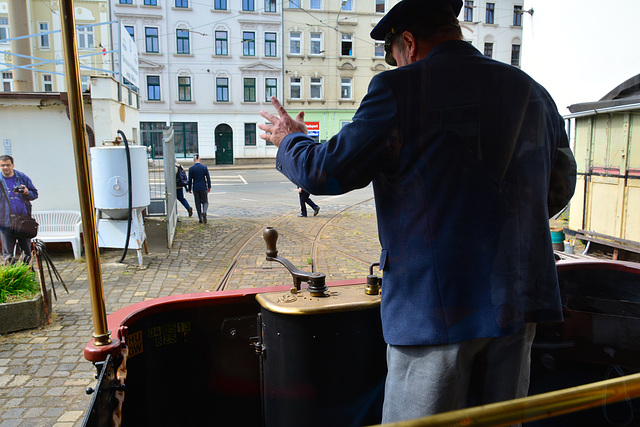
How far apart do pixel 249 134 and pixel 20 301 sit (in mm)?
23728

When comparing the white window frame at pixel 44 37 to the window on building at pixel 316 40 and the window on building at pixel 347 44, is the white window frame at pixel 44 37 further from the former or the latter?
the window on building at pixel 347 44

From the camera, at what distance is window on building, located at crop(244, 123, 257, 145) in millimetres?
27578

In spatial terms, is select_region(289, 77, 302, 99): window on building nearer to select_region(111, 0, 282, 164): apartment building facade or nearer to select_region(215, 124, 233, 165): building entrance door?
select_region(111, 0, 282, 164): apartment building facade

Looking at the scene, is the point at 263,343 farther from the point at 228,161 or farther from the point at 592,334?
the point at 228,161

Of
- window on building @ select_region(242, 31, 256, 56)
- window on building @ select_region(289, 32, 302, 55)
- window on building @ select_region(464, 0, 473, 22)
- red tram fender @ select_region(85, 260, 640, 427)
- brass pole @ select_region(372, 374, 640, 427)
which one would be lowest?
red tram fender @ select_region(85, 260, 640, 427)

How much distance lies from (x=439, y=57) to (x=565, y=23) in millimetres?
592

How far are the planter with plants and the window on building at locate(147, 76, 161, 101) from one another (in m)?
20.5

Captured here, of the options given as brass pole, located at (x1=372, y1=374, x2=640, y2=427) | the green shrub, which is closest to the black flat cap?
brass pole, located at (x1=372, y1=374, x2=640, y2=427)

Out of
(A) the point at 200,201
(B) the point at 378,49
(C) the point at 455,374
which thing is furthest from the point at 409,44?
(A) the point at 200,201

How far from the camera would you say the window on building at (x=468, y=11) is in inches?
54.3

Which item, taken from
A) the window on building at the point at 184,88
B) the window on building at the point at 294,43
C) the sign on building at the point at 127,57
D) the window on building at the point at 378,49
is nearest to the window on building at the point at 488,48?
the window on building at the point at 378,49

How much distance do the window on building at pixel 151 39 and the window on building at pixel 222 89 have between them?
592 centimetres

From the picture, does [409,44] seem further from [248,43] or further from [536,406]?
[248,43]

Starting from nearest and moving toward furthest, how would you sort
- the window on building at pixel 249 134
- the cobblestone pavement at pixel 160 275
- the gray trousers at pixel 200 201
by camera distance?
the cobblestone pavement at pixel 160 275
the gray trousers at pixel 200 201
the window on building at pixel 249 134
